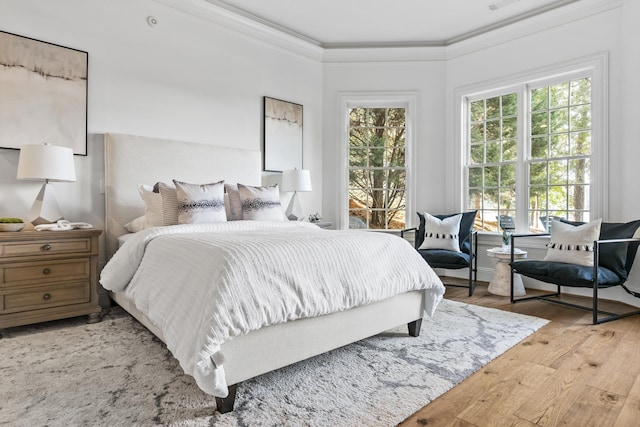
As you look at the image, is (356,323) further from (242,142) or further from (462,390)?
(242,142)

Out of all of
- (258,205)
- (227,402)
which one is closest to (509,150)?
(258,205)

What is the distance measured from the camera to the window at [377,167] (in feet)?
17.2

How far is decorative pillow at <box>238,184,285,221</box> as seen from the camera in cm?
349

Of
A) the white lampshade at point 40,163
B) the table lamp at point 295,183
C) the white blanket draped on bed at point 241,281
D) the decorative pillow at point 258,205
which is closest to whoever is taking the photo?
the white blanket draped on bed at point 241,281

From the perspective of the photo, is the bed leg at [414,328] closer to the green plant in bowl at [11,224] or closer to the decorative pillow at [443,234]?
the decorative pillow at [443,234]

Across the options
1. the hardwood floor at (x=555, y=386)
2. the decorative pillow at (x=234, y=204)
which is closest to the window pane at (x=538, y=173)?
the hardwood floor at (x=555, y=386)

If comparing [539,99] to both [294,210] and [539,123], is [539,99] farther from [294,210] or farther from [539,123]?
[294,210]

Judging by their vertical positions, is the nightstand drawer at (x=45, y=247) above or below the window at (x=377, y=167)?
below

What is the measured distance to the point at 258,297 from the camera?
1.75 m

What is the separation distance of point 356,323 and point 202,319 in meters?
0.96

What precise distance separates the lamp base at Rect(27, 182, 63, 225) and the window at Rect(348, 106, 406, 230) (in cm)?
339

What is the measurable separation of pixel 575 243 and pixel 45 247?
420cm

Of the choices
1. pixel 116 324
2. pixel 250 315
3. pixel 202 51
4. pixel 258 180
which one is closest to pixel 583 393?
pixel 250 315

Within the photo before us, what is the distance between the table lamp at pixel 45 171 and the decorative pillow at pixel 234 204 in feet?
4.15
